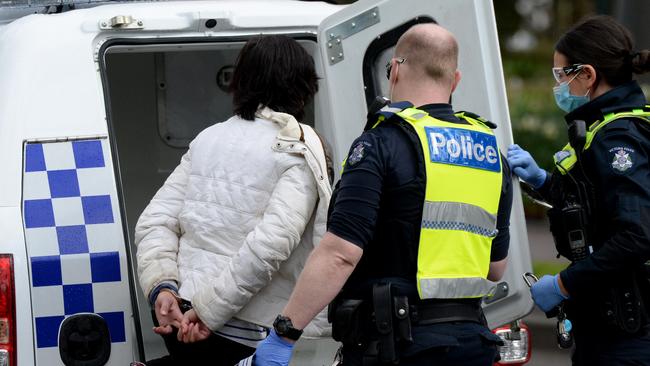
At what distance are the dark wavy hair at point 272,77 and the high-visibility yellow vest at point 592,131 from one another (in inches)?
33.2

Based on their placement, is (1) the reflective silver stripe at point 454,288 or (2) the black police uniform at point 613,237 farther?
(2) the black police uniform at point 613,237

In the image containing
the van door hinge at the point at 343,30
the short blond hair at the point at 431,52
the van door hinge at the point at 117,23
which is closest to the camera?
the short blond hair at the point at 431,52

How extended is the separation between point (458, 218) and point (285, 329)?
54cm

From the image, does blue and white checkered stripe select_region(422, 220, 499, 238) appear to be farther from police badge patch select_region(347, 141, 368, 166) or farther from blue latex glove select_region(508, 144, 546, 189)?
blue latex glove select_region(508, 144, 546, 189)

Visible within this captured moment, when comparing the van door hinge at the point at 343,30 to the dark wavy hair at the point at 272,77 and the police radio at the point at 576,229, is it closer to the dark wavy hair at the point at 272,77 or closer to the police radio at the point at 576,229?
the dark wavy hair at the point at 272,77

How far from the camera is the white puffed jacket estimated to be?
359cm

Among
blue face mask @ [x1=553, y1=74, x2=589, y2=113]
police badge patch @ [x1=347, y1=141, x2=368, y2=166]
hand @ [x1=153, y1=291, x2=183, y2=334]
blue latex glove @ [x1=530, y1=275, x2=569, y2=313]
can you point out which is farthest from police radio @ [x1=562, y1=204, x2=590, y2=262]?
hand @ [x1=153, y1=291, x2=183, y2=334]

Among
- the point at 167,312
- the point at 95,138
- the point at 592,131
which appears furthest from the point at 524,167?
the point at 95,138

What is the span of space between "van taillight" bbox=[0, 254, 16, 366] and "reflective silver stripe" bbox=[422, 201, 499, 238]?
4.42 feet

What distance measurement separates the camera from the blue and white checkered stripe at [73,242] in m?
3.72

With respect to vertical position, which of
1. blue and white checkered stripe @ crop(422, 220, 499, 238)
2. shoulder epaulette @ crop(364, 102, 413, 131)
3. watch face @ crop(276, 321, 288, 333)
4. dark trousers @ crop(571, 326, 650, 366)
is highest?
shoulder epaulette @ crop(364, 102, 413, 131)

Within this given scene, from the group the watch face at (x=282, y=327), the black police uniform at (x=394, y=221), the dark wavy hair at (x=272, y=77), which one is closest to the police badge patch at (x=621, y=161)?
the black police uniform at (x=394, y=221)

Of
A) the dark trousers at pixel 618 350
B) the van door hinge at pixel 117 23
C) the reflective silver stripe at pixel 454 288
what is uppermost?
the van door hinge at pixel 117 23

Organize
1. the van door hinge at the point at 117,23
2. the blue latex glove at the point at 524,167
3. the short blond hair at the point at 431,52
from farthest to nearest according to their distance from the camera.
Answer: the van door hinge at the point at 117,23, the blue latex glove at the point at 524,167, the short blond hair at the point at 431,52
